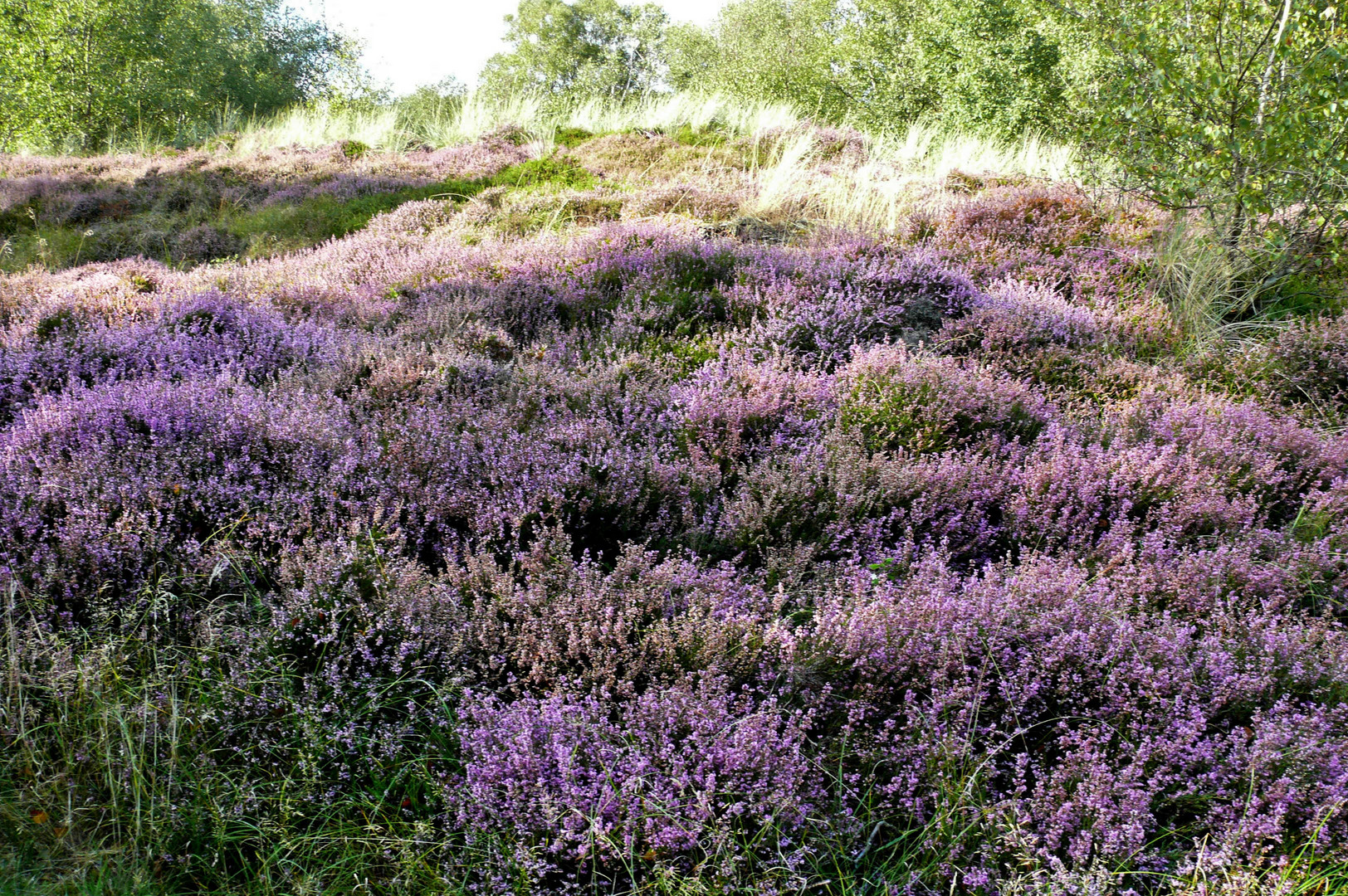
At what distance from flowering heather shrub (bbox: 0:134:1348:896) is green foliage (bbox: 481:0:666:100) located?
48.4 meters

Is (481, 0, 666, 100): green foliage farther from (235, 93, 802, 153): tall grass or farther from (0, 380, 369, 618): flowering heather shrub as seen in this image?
(0, 380, 369, 618): flowering heather shrub

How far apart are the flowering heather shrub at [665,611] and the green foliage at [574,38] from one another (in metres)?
48.4

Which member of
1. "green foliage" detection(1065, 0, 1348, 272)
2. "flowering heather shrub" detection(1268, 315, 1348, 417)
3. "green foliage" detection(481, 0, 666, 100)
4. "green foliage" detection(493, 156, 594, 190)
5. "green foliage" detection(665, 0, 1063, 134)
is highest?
"green foliage" detection(481, 0, 666, 100)

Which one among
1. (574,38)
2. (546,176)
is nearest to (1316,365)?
(546,176)

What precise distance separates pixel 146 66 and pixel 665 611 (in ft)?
100

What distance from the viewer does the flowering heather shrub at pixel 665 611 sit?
1.69 meters

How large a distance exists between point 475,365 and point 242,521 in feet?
5.20

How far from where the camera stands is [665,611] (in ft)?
7.54

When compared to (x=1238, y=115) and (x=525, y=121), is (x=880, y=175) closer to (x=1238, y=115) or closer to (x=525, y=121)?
(x=1238, y=115)

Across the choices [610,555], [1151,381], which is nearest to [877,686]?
[610,555]

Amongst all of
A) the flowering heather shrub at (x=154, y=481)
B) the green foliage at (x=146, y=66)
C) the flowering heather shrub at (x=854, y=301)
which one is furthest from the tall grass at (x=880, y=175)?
the green foliage at (x=146, y=66)

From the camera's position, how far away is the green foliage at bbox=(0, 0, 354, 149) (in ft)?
56.6

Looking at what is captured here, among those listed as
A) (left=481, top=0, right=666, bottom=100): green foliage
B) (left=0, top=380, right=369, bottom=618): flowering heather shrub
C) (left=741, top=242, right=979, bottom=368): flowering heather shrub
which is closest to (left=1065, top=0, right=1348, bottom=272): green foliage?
(left=741, top=242, right=979, bottom=368): flowering heather shrub

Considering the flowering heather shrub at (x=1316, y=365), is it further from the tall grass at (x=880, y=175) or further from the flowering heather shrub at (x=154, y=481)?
the flowering heather shrub at (x=154, y=481)
